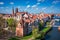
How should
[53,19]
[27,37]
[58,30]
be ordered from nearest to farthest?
[27,37] → [53,19] → [58,30]

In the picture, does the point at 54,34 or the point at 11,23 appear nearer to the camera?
the point at 11,23

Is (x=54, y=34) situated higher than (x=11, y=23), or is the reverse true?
(x=11, y=23)

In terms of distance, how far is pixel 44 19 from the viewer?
830 centimetres

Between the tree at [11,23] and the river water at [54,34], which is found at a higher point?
the tree at [11,23]

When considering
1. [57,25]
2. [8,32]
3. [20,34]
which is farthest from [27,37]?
[57,25]

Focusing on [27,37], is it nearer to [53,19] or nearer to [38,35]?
[38,35]

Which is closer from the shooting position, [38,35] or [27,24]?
[38,35]

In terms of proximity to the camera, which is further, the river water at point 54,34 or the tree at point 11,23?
the river water at point 54,34

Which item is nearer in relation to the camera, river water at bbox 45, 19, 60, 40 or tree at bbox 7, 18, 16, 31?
tree at bbox 7, 18, 16, 31

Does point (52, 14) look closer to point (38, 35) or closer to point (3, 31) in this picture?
point (38, 35)

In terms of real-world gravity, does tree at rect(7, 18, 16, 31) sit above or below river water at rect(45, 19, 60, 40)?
above

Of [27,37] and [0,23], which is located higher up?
[0,23]

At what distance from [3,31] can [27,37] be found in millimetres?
924

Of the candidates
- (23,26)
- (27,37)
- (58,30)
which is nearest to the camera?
(27,37)
